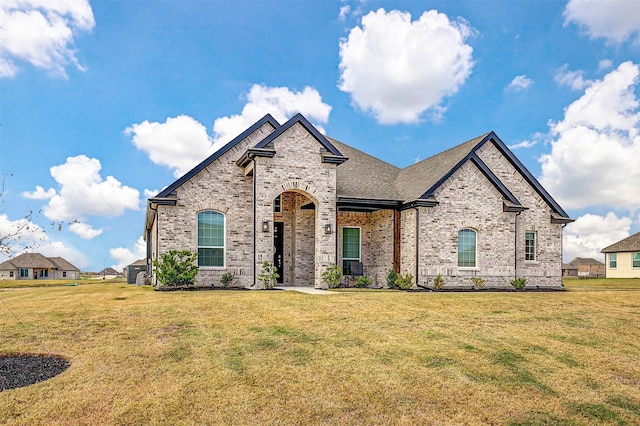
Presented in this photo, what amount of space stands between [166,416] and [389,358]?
12.5ft

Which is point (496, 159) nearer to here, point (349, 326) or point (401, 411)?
point (349, 326)

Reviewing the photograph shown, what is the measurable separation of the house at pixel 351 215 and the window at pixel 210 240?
4 centimetres

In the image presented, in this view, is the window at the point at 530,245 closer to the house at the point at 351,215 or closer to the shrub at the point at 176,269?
the house at the point at 351,215

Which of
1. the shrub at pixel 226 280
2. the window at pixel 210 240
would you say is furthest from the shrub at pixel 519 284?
the window at pixel 210 240

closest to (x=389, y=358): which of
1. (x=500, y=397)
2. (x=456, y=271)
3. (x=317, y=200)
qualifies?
(x=500, y=397)

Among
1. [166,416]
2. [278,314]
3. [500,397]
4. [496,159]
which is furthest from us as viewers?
[496,159]

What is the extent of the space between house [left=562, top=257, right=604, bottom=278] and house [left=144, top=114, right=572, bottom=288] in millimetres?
56219

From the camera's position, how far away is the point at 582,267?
7669 centimetres

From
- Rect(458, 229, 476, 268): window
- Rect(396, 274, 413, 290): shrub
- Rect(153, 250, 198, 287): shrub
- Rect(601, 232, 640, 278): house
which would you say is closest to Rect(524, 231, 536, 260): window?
Rect(458, 229, 476, 268): window

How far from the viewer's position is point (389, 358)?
8.27 m

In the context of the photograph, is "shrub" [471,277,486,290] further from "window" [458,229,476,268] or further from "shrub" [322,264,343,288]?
"shrub" [322,264,343,288]

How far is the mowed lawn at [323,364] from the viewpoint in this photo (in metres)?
6.23

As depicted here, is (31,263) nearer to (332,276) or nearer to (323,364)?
(332,276)

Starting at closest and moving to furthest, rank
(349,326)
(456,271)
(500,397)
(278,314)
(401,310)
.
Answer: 1. (500,397)
2. (349,326)
3. (278,314)
4. (401,310)
5. (456,271)
